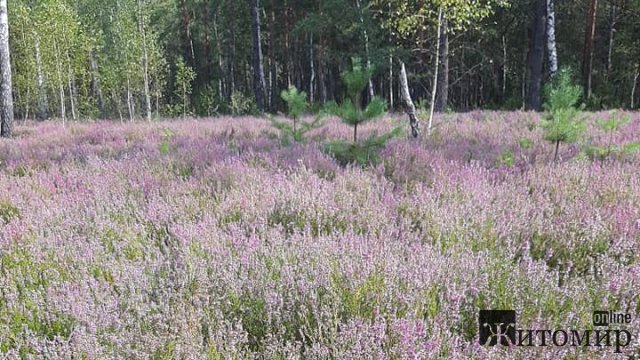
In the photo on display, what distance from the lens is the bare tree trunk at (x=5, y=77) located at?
1167 cm

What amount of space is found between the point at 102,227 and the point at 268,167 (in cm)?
226

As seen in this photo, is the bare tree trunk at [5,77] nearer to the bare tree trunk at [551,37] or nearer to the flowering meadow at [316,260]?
the flowering meadow at [316,260]

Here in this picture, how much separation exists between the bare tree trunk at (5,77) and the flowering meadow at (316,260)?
8.90 m

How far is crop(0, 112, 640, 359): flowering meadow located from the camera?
1965 mm

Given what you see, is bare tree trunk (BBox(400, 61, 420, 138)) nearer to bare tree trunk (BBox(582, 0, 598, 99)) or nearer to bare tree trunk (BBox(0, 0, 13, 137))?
bare tree trunk (BBox(0, 0, 13, 137))

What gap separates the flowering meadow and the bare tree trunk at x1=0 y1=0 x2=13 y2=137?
29.2ft

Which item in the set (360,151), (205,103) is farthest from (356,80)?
(205,103)

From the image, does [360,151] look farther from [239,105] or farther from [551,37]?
[239,105]

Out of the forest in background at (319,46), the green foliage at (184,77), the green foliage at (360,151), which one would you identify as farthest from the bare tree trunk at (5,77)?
the green foliage at (360,151)

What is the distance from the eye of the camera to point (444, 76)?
13578 mm

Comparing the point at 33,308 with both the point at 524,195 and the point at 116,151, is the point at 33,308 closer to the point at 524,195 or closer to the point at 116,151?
the point at 524,195

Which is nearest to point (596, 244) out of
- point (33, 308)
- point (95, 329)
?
point (95, 329)

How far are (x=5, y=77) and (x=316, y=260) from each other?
13241 millimetres

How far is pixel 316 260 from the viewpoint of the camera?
2.58 m
